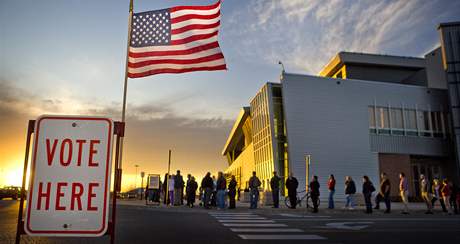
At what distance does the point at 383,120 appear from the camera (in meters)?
35.8

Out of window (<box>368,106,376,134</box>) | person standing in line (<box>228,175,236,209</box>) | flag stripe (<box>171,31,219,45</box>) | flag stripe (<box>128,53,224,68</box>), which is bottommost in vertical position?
person standing in line (<box>228,175,236,209</box>)

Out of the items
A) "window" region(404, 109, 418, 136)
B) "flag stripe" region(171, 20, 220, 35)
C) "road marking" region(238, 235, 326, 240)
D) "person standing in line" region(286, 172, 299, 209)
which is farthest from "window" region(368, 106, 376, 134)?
"road marking" region(238, 235, 326, 240)

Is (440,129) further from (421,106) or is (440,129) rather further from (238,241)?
(238,241)

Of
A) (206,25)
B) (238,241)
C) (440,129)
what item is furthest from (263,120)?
(238,241)

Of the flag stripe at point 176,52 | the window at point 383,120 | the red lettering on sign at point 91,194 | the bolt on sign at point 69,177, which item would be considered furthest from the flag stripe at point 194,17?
the window at point 383,120

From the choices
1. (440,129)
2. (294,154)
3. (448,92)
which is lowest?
(294,154)

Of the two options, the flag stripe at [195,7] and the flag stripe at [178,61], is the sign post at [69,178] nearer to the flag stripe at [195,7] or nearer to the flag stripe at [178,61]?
the flag stripe at [178,61]

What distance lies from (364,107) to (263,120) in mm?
10078

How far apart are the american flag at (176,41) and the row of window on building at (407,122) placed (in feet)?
95.2

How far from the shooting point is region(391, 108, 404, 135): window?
118 feet

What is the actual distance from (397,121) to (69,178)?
37.6 metres

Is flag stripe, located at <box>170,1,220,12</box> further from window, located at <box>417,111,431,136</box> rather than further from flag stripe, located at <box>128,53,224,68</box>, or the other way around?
window, located at <box>417,111,431,136</box>

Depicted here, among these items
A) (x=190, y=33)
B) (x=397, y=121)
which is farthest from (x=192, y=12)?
(x=397, y=121)

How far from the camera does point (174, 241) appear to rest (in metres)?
6.61
